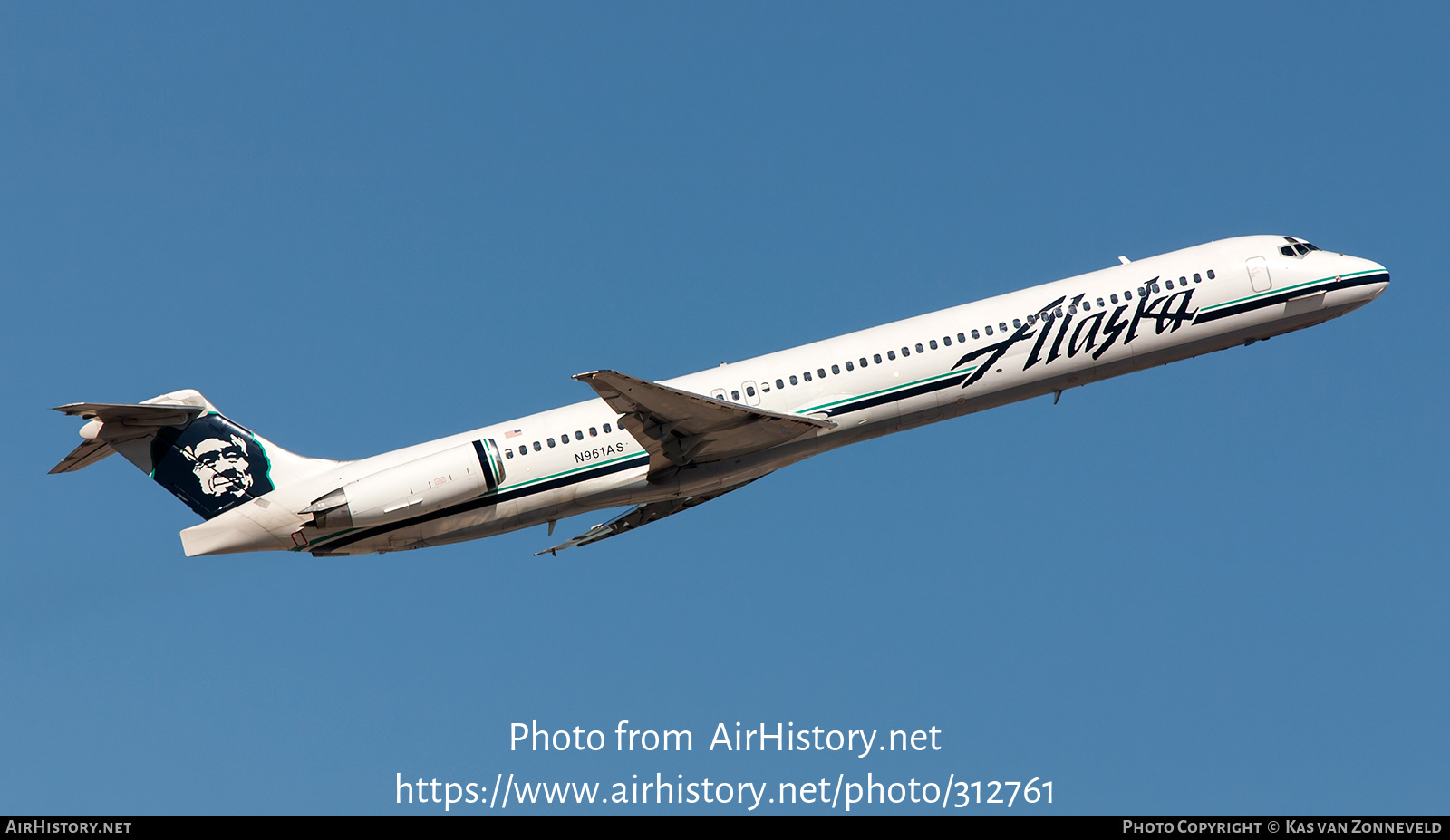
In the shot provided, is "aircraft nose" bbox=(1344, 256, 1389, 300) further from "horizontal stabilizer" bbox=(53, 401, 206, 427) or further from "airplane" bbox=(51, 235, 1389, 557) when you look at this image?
"horizontal stabilizer" bbox=(53, 401, 206, 427)

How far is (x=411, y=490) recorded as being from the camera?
32125mm

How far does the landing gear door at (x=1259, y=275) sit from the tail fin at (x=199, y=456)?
73.6 feet

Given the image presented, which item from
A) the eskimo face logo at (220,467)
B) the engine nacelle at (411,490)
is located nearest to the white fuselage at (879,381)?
the engine nacelle at (411,490)

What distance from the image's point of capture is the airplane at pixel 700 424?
107 feet

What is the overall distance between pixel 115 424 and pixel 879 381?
57.2 feet

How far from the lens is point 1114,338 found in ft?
115

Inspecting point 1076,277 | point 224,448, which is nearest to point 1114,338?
point 1076,277

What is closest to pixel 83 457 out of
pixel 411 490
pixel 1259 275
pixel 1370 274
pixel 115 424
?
pixel 115 424

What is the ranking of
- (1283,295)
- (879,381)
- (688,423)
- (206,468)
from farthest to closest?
(1283,295) < (206,468) < (879,381) < (688,423)

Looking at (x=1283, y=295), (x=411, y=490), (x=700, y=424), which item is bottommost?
(x=411, y=490)

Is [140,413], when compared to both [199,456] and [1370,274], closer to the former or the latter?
[199,456]

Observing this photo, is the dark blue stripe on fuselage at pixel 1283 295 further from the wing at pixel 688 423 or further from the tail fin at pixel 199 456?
the tail fin at pixel 199 456
